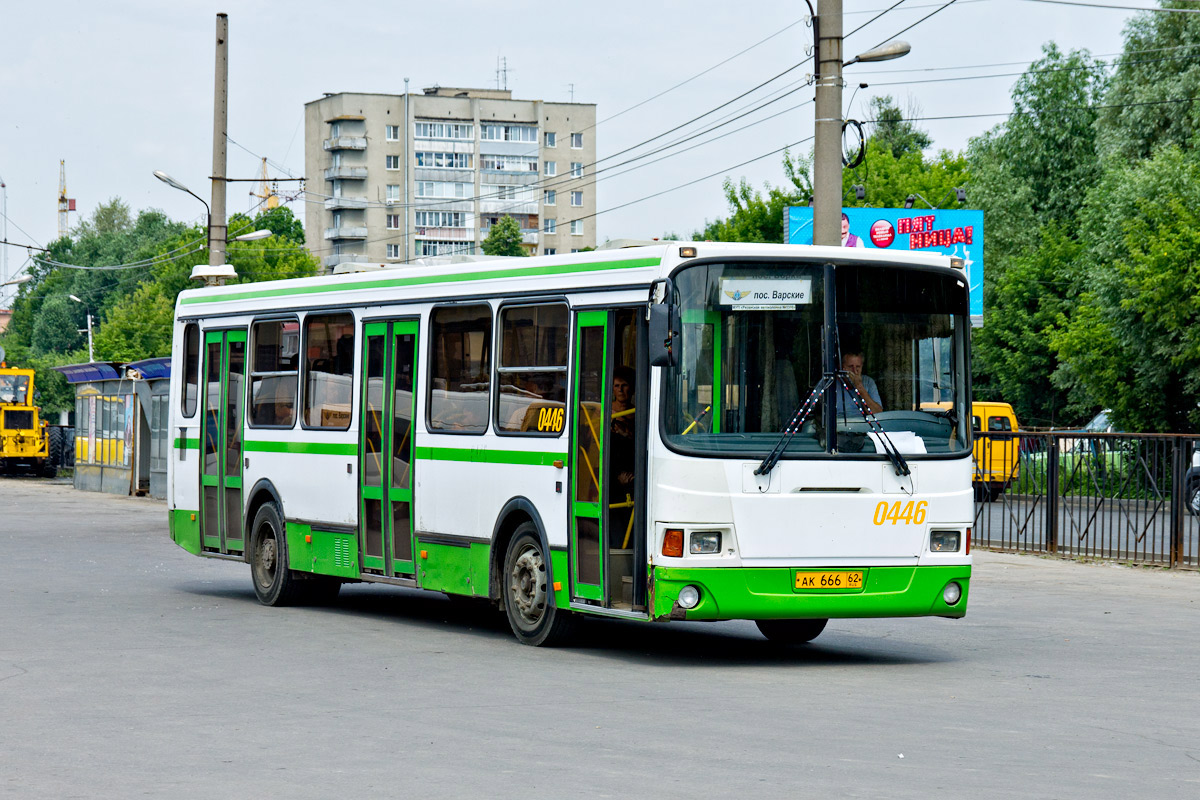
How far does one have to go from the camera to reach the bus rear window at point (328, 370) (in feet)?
49.4

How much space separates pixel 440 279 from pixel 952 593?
4598 millimetres

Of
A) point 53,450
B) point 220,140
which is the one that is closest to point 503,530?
point 220,140

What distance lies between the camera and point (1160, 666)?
484 inches

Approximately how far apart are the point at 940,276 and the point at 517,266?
9.85 feet

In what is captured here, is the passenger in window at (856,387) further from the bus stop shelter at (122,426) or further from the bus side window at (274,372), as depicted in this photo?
the bus stop shelter at (122,426)

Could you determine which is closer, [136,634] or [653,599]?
[653,599]

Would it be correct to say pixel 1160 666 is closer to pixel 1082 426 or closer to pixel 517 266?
pixel 517 266

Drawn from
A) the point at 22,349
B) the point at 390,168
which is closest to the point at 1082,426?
the point at 390,168

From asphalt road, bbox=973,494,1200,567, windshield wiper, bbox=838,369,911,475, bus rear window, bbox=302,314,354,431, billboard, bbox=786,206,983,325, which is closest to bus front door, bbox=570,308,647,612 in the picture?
windshield wiper, bbox=838,369,911,475

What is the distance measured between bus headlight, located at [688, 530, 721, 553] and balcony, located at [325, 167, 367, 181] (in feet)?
415

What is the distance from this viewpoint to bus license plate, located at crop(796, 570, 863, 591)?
11594 mm

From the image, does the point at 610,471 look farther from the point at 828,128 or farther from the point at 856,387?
the point at 828,128

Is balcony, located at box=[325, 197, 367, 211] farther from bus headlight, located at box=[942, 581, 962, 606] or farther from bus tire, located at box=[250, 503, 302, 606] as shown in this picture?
bus headlight, located at box=[942, 581, 962, 606]

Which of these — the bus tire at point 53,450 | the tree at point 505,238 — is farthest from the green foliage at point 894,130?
the bus tire at point 53,450
